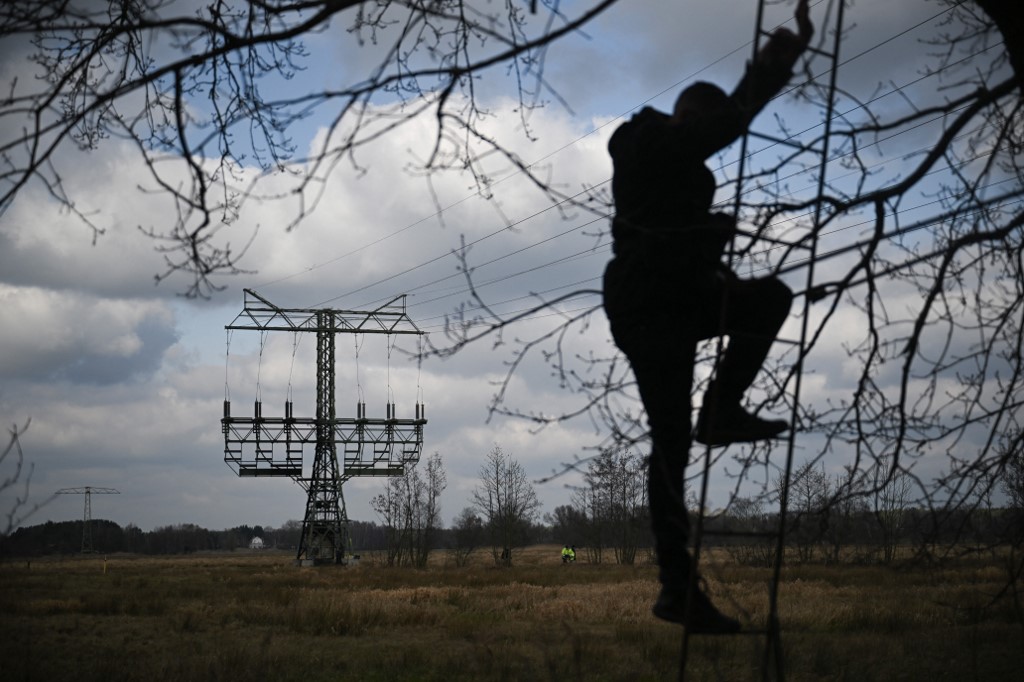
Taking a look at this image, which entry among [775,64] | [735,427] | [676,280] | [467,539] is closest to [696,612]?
[735,427]

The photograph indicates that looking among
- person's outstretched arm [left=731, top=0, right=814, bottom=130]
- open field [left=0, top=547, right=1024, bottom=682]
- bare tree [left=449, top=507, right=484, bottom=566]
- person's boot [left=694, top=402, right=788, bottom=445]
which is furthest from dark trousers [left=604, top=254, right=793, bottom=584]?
bare tree [left=449, top=507, right=484, bottom=566]

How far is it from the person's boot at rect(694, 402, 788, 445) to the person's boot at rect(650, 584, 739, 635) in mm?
469

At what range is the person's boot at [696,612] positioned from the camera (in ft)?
8.71

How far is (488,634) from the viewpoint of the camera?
11828 mm

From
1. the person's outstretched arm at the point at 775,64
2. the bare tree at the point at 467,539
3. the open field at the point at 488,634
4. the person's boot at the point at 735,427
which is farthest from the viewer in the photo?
the bare tree at the point at 467,539

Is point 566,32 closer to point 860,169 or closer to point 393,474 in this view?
point 860,169

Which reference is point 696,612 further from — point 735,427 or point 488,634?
point 488,634

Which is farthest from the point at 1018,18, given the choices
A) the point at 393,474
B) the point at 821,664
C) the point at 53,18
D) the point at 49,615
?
the point at 393,474

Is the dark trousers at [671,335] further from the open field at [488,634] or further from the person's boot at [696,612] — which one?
the open field at [488,634]

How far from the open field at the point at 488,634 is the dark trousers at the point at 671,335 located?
5.63ft

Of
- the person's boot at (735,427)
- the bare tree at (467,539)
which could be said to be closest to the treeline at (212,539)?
the bare tree at (467,539)

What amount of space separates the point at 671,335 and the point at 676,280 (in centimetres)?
16

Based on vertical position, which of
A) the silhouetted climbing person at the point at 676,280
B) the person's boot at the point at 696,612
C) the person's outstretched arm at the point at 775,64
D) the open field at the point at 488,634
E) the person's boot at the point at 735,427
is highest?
the person's outstretched arm at the point at 775,64

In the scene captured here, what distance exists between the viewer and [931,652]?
1002 centimetres
